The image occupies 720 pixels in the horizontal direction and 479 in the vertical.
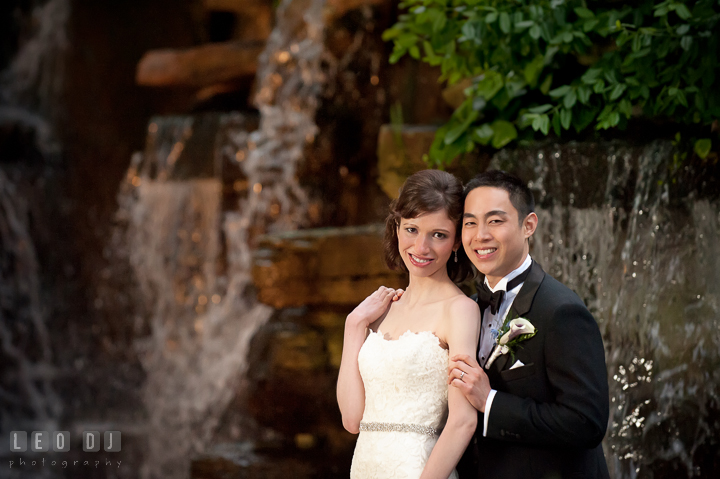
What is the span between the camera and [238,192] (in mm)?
8273

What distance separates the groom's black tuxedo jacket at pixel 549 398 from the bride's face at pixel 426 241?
12.8 inches

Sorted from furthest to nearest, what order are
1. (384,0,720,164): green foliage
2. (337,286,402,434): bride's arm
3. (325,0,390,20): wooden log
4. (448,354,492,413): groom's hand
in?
(325,0,390,20): wooden log → (384,0,720,164): green foliage → (337,286,402,434): bride's arm → (448,354,492,413): groom's hand

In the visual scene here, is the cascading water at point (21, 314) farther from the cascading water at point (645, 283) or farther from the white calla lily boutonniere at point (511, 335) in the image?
the white calla lily boutonniere at point (511, 335)

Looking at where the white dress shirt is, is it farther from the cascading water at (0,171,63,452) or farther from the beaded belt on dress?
the cascading water at (0,171,63,452)

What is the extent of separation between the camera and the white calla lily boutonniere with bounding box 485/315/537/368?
2219mm

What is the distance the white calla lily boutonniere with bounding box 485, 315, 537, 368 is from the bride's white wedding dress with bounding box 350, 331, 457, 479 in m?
0.21

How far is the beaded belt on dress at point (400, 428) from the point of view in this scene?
243 cm

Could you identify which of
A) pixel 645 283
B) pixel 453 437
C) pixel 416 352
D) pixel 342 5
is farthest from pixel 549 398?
pixel 342 5

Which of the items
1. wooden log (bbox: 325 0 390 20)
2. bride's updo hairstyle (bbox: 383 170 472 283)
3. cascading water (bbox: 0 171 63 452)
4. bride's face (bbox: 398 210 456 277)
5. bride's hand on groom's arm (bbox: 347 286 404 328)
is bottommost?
cascading water (bbox: 0 171 63 452)

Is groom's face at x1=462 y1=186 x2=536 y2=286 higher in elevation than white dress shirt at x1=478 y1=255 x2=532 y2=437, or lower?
higher

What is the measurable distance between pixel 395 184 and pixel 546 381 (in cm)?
350

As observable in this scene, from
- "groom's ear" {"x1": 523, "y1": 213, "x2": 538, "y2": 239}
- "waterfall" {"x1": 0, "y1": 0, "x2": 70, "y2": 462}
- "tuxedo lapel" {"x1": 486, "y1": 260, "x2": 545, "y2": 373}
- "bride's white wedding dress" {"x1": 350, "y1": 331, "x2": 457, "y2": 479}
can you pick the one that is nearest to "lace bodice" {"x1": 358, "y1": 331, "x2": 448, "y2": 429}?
"bride's white wedding dress" {"x1": 350, "y1": 331, "x2": 457, "y2": 479}

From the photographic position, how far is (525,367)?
2.24 m

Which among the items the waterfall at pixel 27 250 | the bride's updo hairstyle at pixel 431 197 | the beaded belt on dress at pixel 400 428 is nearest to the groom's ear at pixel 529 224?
the bride's updo hairstyle at pixel 431 197
